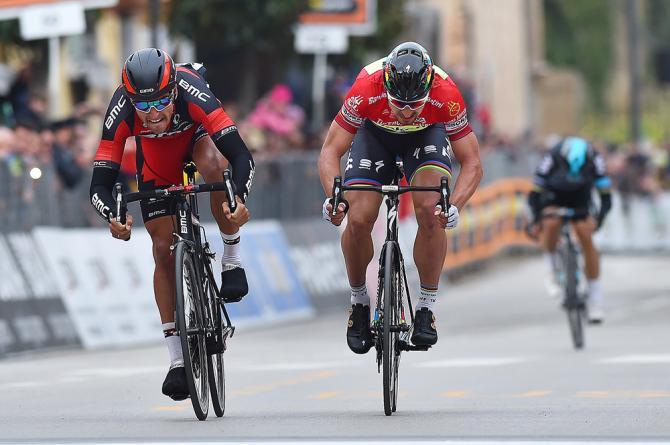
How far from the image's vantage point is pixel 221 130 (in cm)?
1062

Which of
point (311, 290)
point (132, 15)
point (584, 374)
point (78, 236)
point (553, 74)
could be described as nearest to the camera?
point (584, 374)

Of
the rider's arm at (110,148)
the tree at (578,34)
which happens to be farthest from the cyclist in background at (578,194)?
the tree at (578,34)

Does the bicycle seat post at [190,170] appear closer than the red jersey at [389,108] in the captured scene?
Yes

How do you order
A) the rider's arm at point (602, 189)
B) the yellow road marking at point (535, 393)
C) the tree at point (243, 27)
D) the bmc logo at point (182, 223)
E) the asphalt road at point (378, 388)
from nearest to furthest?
the asphalt road at point (378, 388), the bmc logo at point (182, 223), the yellow road marking at point (535, 393), the rider's arm at point (602, 189), the tree at point (243, 27)

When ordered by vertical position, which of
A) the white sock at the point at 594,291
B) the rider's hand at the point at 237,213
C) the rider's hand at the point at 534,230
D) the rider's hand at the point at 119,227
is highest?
the rider's hand at the point at 237,213

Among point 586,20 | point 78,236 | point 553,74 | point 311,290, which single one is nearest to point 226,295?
point 78,236

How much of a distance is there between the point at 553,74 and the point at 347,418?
52.8 m

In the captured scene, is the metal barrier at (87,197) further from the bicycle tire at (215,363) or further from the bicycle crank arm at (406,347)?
the bicycle crank arm at (406,347)

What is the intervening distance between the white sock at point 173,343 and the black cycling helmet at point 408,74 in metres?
1.78

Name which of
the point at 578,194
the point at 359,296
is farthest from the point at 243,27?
the point at 359,296

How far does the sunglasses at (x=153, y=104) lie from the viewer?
408 inches

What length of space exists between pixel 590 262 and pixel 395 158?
761cm

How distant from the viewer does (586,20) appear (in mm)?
85688

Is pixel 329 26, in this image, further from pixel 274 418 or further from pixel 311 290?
pixel 274 418
